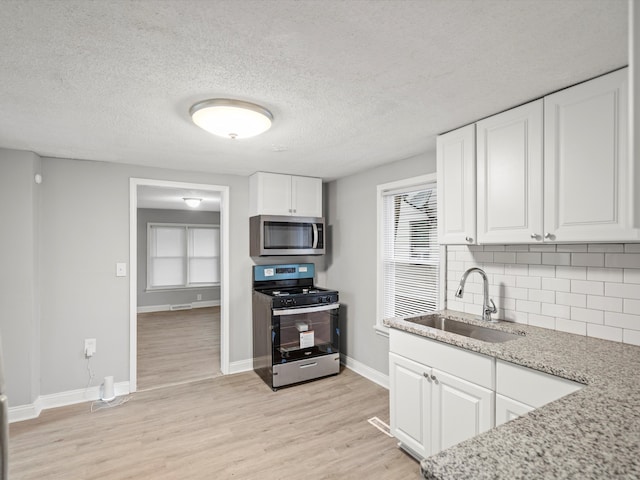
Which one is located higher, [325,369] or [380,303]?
[380,303]

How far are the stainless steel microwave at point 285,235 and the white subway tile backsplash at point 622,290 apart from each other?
263 cm

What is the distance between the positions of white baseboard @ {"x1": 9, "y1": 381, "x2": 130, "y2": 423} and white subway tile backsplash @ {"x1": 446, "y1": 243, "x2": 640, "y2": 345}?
10.8ft

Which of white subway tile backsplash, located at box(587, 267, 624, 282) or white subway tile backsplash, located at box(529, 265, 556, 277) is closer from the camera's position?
white subway tile backsplash, located at box(587, 267, 624, 282)

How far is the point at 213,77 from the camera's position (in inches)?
65.2

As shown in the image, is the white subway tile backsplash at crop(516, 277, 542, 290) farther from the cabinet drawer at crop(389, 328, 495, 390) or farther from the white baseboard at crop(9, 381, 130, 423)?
the white baseboard at crop(9, 381, 130, 423)

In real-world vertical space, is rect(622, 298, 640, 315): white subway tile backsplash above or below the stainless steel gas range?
above

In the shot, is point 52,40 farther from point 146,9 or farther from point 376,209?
point 376,209

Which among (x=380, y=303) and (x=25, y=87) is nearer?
(x=25, y=87)

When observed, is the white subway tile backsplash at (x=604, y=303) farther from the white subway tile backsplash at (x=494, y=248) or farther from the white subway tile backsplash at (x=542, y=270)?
the white subway tile backsplash at (x=494, y=248)

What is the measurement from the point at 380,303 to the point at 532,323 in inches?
61.6

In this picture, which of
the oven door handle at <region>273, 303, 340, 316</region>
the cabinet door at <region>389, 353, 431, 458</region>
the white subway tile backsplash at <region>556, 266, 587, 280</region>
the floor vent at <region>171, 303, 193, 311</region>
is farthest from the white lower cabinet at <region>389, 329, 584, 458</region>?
the floor vent at <region>171, 303, 193, 311</region>

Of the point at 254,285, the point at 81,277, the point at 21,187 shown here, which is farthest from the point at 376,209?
the point at 21,187

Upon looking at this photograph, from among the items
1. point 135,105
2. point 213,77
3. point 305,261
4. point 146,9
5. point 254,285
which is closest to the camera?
point 146,9

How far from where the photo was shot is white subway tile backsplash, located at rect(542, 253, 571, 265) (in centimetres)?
201
